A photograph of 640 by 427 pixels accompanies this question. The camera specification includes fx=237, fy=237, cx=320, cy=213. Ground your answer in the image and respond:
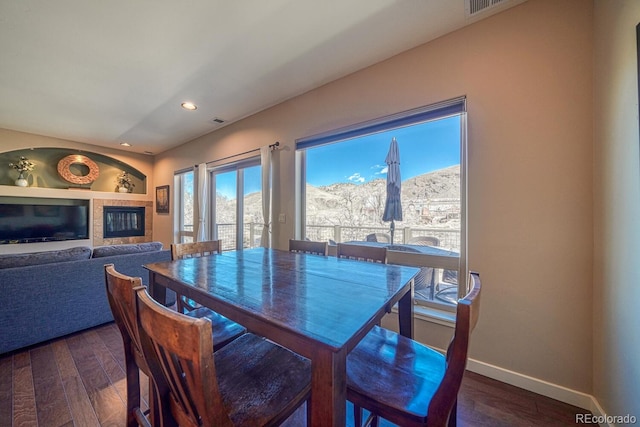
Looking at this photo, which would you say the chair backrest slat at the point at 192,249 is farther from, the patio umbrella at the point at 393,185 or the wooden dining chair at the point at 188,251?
the patio umbrella at the point at 393,185

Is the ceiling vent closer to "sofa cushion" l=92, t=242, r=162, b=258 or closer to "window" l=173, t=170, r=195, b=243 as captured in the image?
"sofa cushion" l=92, t=242, r=162, b=258

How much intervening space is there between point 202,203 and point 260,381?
3.81 m

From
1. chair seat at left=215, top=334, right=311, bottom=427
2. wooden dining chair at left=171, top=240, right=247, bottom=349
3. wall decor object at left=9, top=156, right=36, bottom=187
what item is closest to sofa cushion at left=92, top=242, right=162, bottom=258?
wooden dining chair at left=171, top=240, right=247, bottom=349

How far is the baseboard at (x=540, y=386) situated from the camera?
140 centimetres

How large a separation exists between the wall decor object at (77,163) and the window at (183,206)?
168 cm

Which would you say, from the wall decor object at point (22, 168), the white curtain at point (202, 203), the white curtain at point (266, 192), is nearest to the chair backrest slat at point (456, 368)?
the white curtain at point (266, 192)

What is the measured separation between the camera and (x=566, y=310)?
1.46m

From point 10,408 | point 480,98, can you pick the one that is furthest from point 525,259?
point 10,408

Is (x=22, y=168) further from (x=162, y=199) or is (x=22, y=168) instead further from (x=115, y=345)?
(x=115, y=345)

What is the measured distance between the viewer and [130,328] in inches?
37.8

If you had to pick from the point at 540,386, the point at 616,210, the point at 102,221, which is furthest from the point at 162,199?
the point at 616,210

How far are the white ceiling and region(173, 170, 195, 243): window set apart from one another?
1823 millimetres

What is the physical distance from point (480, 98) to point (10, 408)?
365 centimetres

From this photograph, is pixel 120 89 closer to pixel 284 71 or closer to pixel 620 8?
pixel 284 71
